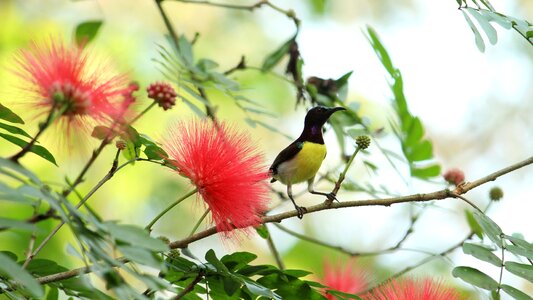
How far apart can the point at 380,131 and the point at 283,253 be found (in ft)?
7.60

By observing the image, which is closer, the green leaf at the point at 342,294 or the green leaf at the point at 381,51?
the green leaf at the point at 342,294

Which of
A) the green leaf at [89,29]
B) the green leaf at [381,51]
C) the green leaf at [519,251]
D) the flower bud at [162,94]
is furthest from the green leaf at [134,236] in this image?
the green leaf at [381,51]

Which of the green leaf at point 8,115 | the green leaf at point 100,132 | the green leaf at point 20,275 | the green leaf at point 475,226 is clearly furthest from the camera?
the green leaf at point 475,226

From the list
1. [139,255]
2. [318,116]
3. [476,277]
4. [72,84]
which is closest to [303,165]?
[318,116]

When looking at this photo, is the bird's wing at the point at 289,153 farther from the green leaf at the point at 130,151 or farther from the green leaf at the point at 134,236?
the green leaf at the point at 134,236

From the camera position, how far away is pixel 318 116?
2.87 metres

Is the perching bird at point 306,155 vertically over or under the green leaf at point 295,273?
over

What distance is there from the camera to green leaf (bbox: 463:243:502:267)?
2.01 m

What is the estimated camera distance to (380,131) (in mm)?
3098

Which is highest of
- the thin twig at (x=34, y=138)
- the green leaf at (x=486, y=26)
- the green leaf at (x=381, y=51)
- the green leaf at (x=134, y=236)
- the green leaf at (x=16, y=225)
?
the green leaf at (x=381, y=51)

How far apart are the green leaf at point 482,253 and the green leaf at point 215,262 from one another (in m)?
0.61

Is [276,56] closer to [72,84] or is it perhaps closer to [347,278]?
[347,278]

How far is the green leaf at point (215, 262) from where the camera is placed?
6.05 ft

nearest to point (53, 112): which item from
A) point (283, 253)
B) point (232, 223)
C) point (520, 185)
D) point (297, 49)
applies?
point (232, 223)
